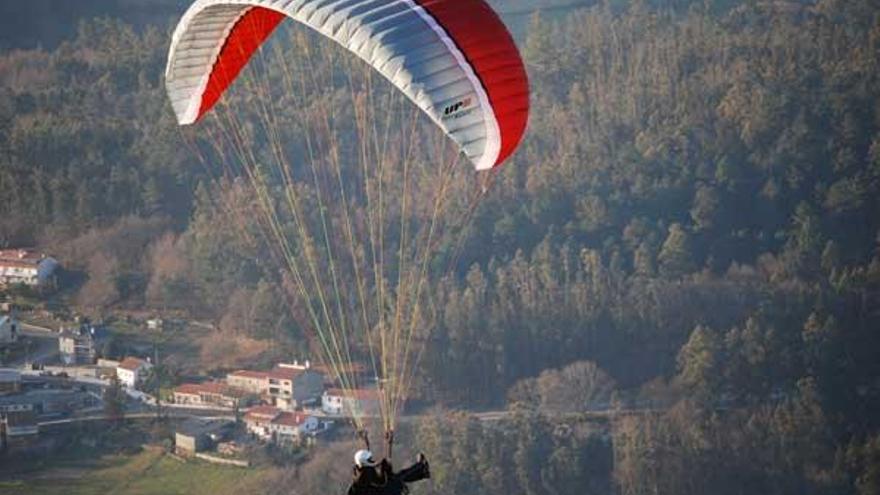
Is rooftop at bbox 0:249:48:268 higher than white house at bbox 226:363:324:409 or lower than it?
higher

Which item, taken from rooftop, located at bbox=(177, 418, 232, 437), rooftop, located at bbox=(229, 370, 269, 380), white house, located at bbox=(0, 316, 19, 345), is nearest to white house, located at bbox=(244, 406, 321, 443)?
rooftop, located at bbox=(177, 418, 232, 437)

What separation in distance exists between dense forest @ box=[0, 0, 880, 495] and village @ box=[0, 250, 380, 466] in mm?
1642

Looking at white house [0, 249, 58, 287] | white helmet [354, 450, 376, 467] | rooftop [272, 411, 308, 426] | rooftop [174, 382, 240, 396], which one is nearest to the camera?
white helmet [354, 450, 376, 467]

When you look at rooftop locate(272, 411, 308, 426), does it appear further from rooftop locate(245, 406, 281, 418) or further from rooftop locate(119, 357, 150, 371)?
rooftop locate(119, 357, 150, 371)

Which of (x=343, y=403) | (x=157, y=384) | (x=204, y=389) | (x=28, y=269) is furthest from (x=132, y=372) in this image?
(x=28, y=269)

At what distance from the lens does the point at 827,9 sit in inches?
1970

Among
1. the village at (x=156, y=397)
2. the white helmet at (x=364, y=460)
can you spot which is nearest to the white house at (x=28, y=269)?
the village at (x=156, y=397)

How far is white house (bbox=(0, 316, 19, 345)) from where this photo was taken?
130 ft

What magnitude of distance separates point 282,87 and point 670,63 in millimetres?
9265

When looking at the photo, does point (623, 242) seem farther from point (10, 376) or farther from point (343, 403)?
point (10, 376)

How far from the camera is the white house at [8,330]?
130 feet

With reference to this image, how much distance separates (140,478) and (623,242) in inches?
514

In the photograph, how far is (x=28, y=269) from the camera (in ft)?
139

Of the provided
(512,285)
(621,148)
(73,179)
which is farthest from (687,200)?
(73,179)
